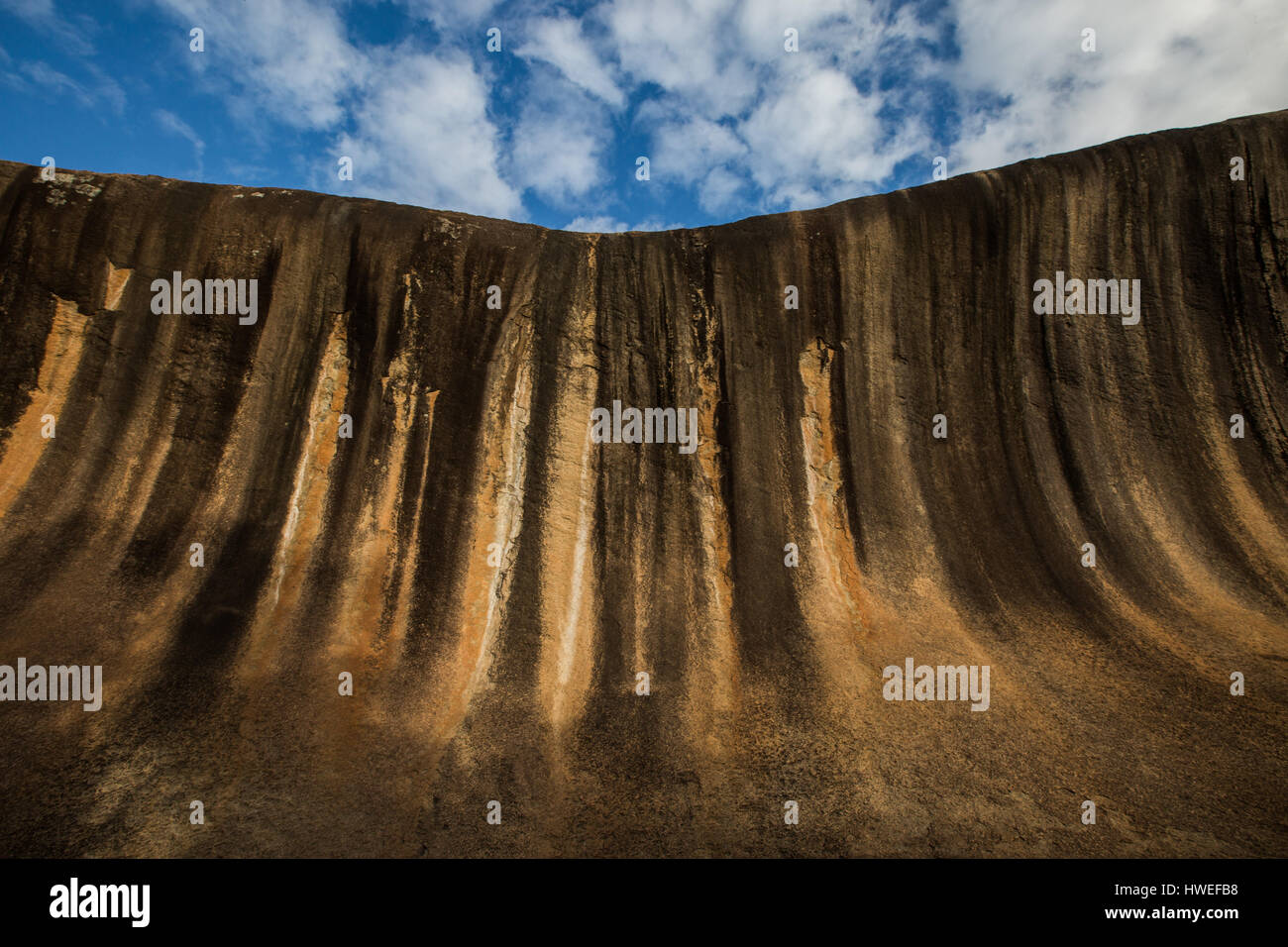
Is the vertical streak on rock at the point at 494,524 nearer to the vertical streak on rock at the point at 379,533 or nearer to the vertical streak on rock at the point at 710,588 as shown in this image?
the vertical streak on rock at the point at 379,533

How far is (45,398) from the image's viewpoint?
874cm

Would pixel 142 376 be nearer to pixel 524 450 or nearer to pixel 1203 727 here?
pixel 524 450

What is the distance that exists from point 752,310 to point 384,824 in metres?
8.28

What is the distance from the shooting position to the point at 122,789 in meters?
5.97

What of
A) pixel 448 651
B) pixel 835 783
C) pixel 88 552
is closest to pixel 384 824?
pixel 448 651

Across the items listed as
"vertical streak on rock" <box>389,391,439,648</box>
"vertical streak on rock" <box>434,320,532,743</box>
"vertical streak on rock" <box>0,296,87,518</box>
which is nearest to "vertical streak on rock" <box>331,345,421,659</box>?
"vertical streak on rock" <box>389,391,439,648</box>

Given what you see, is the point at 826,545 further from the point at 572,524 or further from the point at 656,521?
the point at 572,524

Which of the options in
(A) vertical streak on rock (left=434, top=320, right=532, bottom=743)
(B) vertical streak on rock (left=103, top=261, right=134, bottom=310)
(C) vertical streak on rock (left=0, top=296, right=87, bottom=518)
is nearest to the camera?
(A) vertical streak on rock (left=434, top=320, right=532, bottom=743)

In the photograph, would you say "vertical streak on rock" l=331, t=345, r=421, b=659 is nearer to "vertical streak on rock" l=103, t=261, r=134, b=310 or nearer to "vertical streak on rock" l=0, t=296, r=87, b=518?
"vertical streak on rock" l=103, t=261, r=134, b=310

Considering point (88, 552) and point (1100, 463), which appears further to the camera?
point (1100, 463)

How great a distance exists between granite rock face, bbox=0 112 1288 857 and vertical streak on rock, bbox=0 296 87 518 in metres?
0.05

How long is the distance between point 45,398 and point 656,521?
8.43 metres

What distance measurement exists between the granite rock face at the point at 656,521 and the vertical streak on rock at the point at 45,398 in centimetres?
5

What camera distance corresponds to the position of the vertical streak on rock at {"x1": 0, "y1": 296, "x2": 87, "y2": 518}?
27.2 feet
